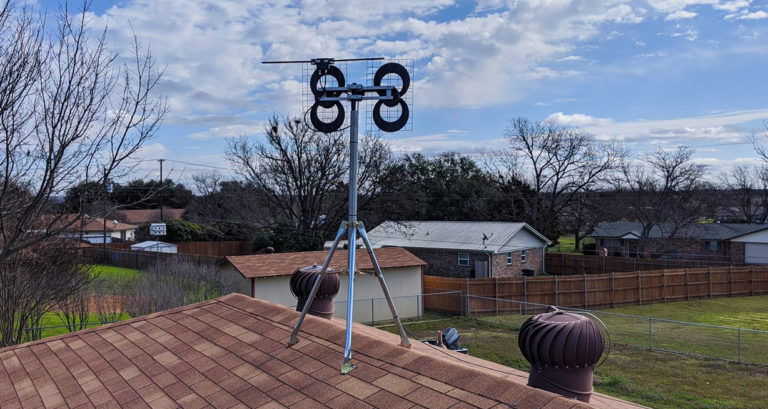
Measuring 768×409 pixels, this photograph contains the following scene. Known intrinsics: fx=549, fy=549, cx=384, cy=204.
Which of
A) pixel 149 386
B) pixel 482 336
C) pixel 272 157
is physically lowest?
pixel 482 336

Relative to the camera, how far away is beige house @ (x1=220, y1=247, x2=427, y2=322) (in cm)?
2331

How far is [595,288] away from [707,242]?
2665cm

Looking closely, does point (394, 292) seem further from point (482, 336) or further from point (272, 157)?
point (272, 157)

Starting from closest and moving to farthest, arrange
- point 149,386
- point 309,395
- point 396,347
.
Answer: point 309,395 < point 396,347 < point 149,386

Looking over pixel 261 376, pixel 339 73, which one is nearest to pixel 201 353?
pixel 261 376

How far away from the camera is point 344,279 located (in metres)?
26.2

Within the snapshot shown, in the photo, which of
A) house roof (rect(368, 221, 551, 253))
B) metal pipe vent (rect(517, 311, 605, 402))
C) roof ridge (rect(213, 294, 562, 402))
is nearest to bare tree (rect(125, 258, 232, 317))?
roof ridge (rect(213, 294, 562, 402))

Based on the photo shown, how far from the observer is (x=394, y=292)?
26.9 meters

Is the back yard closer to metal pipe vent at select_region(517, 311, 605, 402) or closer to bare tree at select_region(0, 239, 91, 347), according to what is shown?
metal pipe vent at select_region(517, 311, 605, 402)

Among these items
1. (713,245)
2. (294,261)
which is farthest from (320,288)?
(713,245)

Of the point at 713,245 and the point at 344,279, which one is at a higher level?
the point at 713,245

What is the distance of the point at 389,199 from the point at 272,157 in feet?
29.2

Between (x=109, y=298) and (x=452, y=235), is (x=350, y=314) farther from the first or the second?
(x=452, y=235)

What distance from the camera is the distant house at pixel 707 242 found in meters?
45.4
